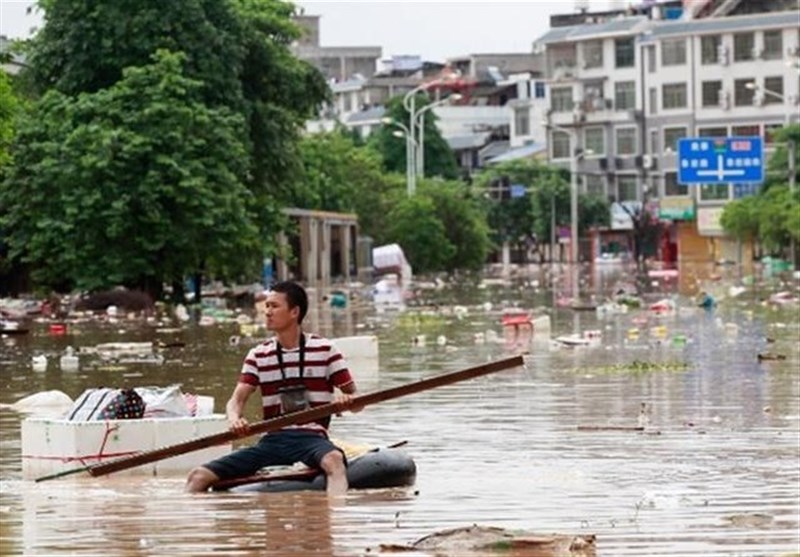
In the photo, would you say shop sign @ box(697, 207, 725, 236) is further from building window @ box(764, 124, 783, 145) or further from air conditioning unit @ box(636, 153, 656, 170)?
air conditioning unit @ box(636, 153, 656, 170)

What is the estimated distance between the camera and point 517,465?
643 inches

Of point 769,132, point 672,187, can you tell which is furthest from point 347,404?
point 672,187

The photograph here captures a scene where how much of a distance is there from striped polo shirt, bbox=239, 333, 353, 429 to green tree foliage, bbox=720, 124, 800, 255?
78997 millimetres

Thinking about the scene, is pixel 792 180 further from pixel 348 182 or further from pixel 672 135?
pixel 672 135

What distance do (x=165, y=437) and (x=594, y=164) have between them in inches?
4829

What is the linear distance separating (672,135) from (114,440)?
116835 mm

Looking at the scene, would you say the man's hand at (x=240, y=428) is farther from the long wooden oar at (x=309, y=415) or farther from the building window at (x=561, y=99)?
the building window at (x=561, y=99)

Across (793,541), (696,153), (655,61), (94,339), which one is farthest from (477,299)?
(655,61)

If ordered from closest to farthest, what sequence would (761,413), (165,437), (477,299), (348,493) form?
(348,493), (165,437), (761,413), (477,299)

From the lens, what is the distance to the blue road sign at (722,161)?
90.4m

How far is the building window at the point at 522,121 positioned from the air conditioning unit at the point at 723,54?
25894mm

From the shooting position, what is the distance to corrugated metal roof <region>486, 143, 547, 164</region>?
145375 mm

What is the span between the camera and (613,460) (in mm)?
16625

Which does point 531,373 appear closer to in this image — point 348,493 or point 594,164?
point 348,493
